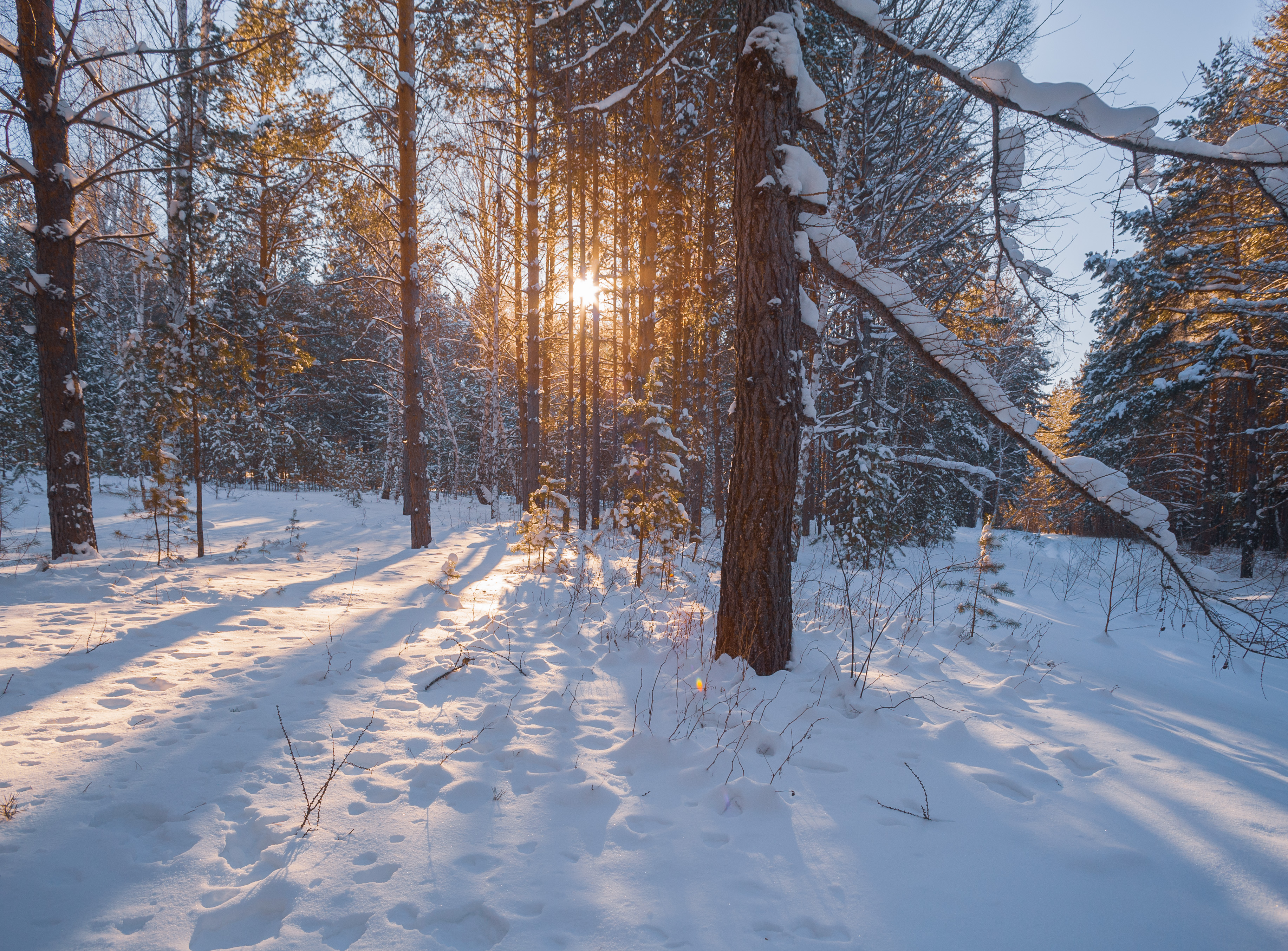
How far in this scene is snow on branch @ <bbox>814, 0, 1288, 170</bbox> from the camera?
286cm

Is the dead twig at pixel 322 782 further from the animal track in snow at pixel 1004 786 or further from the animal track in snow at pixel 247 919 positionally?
the animal track in snow at pixel 1004 786

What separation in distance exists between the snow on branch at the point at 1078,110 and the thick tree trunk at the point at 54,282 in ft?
28.8

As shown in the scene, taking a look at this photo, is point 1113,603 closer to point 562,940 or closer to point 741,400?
point 741,400

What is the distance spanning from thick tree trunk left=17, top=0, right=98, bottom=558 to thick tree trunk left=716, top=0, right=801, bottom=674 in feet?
26.2

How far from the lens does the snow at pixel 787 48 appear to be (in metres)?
3.22

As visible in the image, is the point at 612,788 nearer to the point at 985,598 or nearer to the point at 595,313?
the point at 985,598

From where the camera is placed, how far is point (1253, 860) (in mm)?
1960

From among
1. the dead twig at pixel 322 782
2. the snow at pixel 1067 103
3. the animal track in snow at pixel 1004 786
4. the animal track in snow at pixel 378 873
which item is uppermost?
the snow at pixel 1067 103

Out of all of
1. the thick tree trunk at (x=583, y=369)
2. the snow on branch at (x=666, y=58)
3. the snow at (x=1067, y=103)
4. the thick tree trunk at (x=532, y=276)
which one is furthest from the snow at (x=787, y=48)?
the thick tree trunk at (x=583, y=369)

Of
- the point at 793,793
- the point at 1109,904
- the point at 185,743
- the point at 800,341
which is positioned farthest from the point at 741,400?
the point at 185,743

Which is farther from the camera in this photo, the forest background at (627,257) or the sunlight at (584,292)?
the sunlight at (584,292)

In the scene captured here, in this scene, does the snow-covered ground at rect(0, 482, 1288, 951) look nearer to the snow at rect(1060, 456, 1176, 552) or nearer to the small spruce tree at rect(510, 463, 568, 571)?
the snow at rect(1060, 456, 1176, 552)

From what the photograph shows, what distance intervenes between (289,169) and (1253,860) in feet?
43.4

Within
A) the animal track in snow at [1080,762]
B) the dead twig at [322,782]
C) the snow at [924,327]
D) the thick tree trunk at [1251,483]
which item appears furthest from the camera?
the thick tree trunk at [1251,483]
